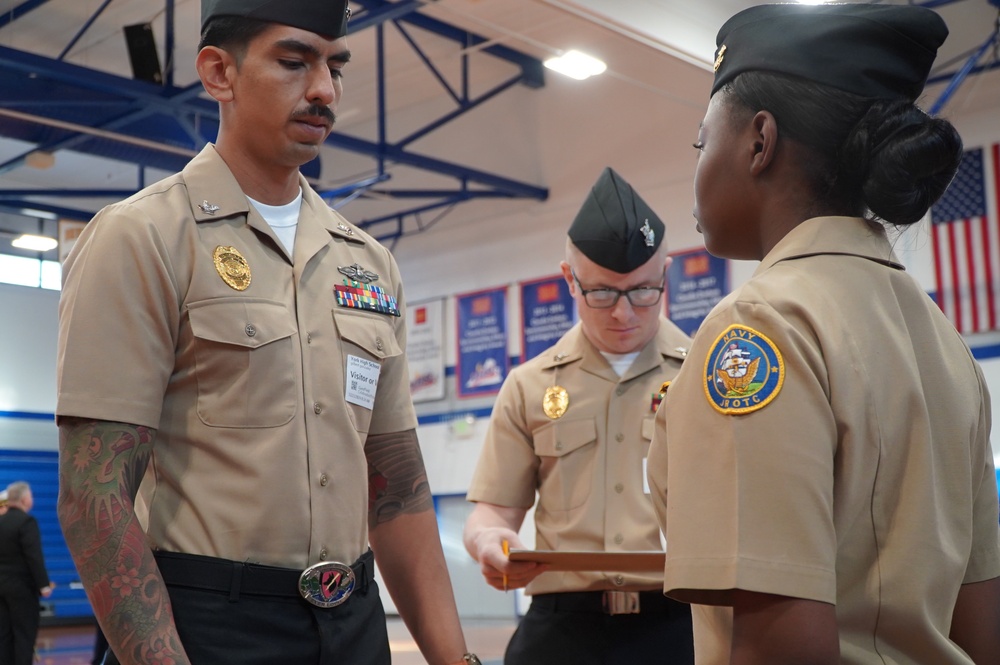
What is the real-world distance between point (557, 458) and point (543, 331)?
36.9ft

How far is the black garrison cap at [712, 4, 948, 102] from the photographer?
135 centimetres

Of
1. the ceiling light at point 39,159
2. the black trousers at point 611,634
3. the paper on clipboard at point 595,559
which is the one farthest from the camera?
the ceiling light at point 39,159

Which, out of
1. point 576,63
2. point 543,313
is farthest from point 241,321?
point 543,313

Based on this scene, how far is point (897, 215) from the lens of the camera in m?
1.38

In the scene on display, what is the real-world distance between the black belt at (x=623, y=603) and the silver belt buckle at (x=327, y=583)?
142 cm

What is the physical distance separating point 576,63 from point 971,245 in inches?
184

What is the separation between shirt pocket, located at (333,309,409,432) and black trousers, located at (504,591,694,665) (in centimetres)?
136

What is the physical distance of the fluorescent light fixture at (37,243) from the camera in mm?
5219

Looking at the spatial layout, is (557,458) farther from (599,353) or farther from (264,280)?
(264,280)

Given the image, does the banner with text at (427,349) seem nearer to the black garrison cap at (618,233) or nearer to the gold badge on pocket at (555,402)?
the black garrison cap at (618,233)

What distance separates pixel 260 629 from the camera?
1.70 metres

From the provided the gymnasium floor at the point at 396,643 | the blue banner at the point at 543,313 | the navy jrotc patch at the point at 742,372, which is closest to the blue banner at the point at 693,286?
the blue banner at the point at 543,313

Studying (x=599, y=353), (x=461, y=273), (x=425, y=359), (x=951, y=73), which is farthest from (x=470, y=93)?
(x=599, y=353)

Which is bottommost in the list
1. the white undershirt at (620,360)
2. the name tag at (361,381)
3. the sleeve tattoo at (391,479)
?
the sleeve tattoo at (391,479)
